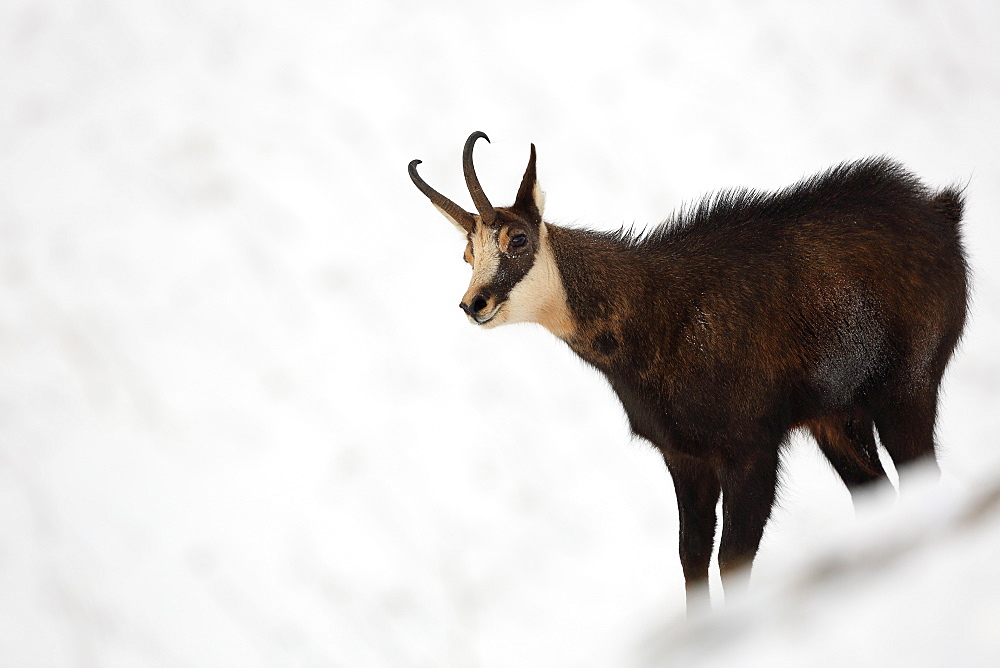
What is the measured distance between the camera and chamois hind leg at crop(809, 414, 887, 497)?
5.05 m

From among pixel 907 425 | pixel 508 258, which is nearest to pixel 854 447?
pixel 907 425

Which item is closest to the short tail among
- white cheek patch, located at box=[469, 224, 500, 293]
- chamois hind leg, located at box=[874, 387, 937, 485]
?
chamois hind leg, located at box=[874, 387, 937, 485]

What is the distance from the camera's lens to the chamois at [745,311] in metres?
4.26

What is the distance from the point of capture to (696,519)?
470 cm

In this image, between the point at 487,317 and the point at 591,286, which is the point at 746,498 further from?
the point at 487,317

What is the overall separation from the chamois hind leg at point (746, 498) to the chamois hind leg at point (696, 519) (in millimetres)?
265

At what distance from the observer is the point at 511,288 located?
4180 mm

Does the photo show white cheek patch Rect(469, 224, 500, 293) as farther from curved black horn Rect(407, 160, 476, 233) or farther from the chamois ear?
the chamois ear

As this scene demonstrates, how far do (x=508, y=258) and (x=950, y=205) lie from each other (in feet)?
7.00

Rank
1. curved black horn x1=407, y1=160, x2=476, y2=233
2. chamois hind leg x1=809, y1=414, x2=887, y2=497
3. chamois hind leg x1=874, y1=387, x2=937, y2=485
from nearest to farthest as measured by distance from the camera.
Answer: curved black horn x1=407, y1=160, x2=476, y2=233
chamois hind leg x1=874, y1=387, x2=937, y2=485
chamois hind leg x1=809, y1=414, x2=887, y2=497

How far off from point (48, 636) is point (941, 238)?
5337mm

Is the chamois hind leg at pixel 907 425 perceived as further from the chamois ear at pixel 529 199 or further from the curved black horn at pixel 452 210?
the curved black horn at pixel 452 210

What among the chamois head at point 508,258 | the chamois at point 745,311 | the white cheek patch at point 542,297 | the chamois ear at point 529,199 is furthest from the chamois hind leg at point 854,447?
the chamois ear at point 529,199

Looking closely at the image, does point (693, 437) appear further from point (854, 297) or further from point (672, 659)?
point (672, 659)
